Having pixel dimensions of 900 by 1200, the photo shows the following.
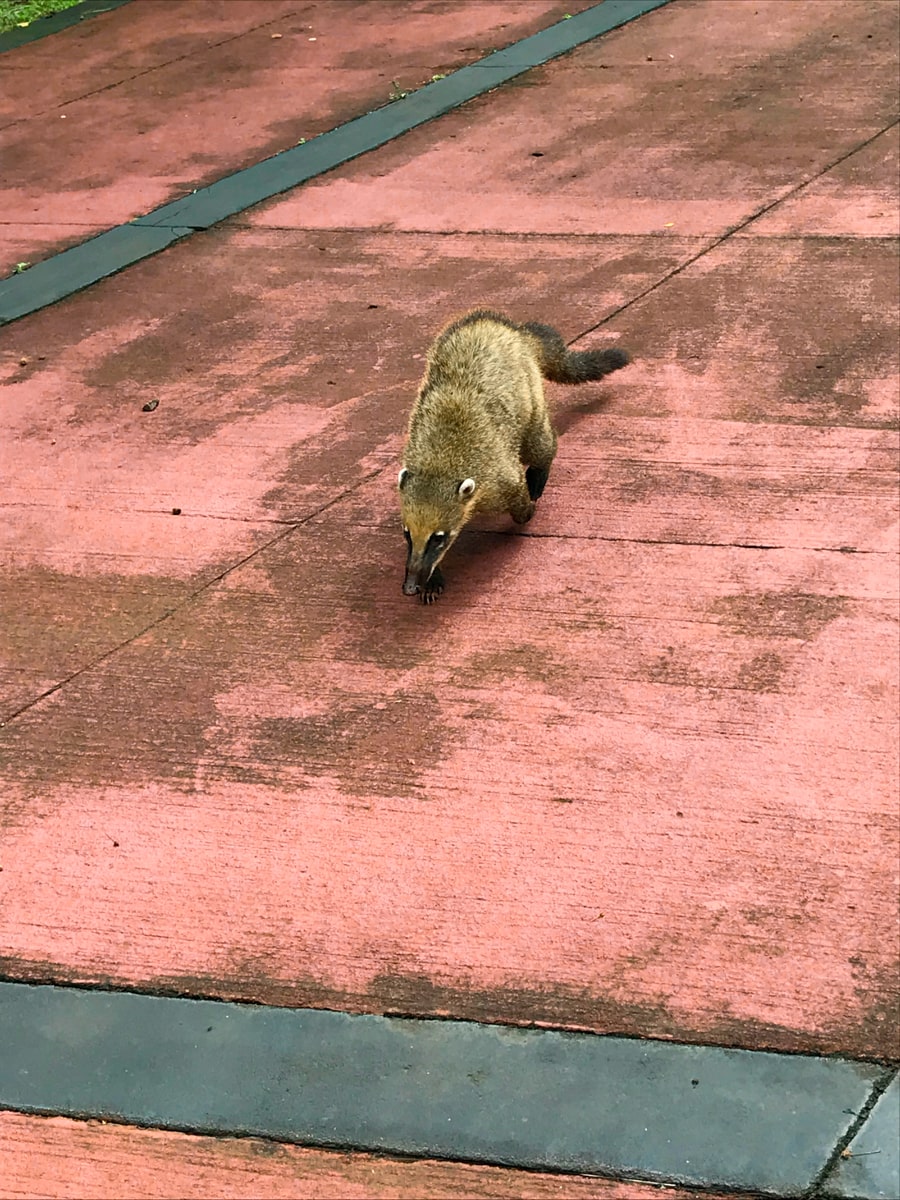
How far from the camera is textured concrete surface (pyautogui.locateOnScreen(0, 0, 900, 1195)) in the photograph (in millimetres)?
3822

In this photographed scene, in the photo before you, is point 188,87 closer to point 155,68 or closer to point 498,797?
point 155,68

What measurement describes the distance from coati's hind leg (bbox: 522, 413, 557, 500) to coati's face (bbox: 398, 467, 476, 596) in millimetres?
520

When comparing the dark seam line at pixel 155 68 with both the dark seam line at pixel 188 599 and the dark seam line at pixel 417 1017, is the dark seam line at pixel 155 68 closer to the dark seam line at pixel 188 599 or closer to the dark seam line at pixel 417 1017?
the dark seam line at pixel 188 599

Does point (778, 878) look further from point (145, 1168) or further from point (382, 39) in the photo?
point (382, 39)

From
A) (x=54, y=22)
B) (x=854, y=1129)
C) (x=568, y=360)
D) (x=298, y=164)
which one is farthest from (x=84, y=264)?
(x=854, y=1129)

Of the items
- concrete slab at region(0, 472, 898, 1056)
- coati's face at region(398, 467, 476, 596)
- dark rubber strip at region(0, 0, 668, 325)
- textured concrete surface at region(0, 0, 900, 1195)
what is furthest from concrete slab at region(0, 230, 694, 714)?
coati's face at region(398, 467, 476, 596)

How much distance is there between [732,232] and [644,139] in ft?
5.97

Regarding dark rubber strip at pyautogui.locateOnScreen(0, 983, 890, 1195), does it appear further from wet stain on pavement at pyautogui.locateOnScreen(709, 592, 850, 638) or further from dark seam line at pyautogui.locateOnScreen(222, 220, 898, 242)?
dark seam line at pyautogui.locateOnScreen(222, 220, 898, 242)

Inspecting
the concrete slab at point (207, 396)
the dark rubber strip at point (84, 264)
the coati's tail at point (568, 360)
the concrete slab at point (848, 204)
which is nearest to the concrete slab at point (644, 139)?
the concrete slab at point (848, 204)

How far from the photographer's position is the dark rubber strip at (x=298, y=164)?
8.15 metres

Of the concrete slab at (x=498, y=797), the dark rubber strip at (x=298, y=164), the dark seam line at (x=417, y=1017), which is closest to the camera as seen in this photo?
the dark seam line at (x=417, y=1017)

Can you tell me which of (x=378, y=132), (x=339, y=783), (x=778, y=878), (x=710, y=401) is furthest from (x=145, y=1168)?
(x=378, y=132)

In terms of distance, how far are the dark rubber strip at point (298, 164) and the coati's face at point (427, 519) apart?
11.9ft

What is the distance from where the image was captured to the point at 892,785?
4203 mm
